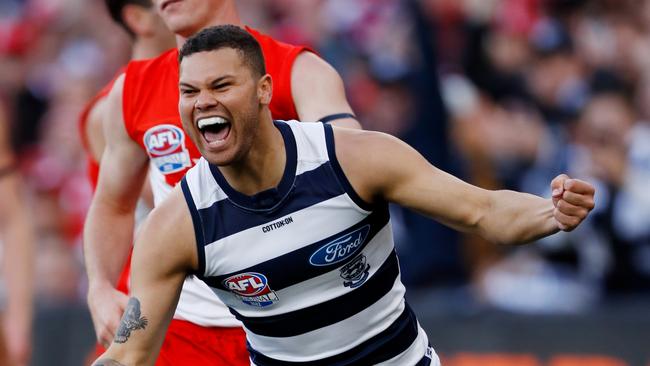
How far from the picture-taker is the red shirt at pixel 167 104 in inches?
217

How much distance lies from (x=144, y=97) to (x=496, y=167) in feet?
15.7

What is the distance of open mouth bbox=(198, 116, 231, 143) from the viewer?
4.61 m

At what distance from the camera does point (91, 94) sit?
1259 centimetres

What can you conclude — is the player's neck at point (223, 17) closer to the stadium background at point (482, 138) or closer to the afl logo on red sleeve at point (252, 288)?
the afl logo on red sleeve at point (252, 288)

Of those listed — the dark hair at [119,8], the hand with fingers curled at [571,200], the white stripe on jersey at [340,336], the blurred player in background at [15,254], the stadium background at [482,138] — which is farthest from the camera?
the stadium background at [482,138]

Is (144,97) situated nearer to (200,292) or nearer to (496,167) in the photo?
(200,292)

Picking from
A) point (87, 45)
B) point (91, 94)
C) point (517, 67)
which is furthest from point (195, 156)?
point (87, 45)

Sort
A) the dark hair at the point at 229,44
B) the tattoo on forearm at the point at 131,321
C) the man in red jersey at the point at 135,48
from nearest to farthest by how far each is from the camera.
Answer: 1. the dark hair at the point at 229,44
2. the tattoo on forearm at the point at 131,321
3. the man in red jersey at the point at 135,48

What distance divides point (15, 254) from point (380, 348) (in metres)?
A: 3.79

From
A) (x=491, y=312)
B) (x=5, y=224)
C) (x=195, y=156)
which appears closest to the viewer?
(x=195, y=156)

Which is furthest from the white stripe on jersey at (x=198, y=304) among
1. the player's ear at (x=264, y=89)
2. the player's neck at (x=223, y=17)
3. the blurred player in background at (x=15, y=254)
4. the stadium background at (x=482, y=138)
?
the stadium background at (x=482, y=138)

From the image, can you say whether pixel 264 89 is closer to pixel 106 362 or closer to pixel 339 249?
pixel 339 249

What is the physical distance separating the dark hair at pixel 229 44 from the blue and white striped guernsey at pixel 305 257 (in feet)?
0.94

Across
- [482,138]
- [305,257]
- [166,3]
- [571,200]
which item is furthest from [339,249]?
[482,138]
